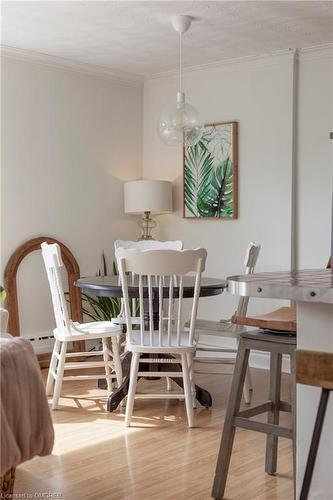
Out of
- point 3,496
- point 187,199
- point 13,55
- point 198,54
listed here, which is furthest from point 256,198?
point 3,496

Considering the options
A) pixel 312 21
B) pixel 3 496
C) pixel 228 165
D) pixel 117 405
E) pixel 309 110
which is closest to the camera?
pixel 3 496

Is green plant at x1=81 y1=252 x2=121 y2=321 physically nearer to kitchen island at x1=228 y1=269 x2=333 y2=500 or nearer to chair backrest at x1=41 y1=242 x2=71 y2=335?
chair backrest at x1=41 y1=242 x2=71 y2=335

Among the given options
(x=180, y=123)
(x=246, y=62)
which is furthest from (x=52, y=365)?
(x=246, y=62)

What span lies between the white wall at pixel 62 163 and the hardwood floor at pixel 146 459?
1.56 m

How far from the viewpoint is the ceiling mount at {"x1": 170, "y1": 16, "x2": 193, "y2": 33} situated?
4606 millimetres

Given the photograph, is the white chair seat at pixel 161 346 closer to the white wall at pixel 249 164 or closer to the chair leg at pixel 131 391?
the chair leg at pixel 131 391

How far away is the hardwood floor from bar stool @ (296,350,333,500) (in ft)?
3.21

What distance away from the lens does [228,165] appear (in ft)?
19.5

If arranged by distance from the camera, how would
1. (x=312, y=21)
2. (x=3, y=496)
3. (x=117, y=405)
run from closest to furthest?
1. (x=3, y=496)
2. (x=117, y=405)
3. (x=312, y=21)

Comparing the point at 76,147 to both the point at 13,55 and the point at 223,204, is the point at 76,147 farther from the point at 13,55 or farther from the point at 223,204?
the point at 223,204

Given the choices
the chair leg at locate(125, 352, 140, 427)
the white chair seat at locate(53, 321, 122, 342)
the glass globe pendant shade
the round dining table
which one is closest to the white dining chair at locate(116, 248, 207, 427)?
the chair leg at locate(125, 352, 140, 427)

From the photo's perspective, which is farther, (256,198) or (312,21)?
(256,198)

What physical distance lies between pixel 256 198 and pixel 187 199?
0.69 metres

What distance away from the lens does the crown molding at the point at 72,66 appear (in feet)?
18.1
